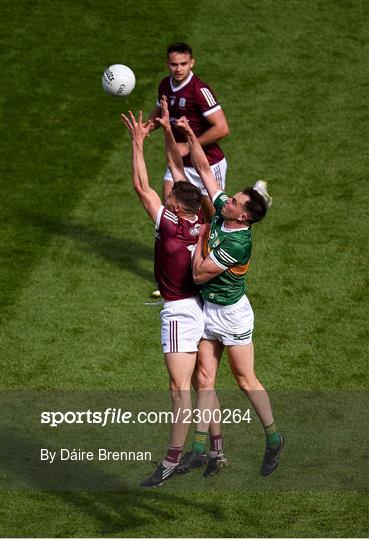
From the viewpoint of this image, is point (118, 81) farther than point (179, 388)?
Yes

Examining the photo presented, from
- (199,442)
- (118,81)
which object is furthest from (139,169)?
(199,442)

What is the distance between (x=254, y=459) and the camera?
1206 centimetres

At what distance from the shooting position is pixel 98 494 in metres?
11.7

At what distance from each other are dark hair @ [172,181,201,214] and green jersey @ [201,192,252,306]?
0.26m

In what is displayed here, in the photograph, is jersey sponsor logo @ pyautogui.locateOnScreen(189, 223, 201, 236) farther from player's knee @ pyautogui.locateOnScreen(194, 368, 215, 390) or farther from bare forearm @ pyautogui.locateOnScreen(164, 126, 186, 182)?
player's knee @ pyautogui.locateOnScreen(194, 368, 215, 390)

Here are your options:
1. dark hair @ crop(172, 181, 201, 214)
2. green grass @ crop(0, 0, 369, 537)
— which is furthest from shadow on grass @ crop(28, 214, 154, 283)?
dark hair @ crop(172, 181, 201, 214)

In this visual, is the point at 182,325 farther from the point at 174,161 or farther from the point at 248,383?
the point at 174,161

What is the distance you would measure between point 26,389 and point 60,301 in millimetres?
1754

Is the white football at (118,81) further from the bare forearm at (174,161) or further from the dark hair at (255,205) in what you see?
the dark hair at (255,205)

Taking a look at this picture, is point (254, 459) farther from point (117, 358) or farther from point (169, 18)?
point (169, 18)

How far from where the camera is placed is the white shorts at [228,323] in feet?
35.4

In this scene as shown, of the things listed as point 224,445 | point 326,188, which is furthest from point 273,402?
point 326,188

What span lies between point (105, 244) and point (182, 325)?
5.08 meters

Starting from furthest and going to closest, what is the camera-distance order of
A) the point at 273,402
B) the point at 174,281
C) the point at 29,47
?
the point at 29,47, the point at 273,402, the point at 174,281
